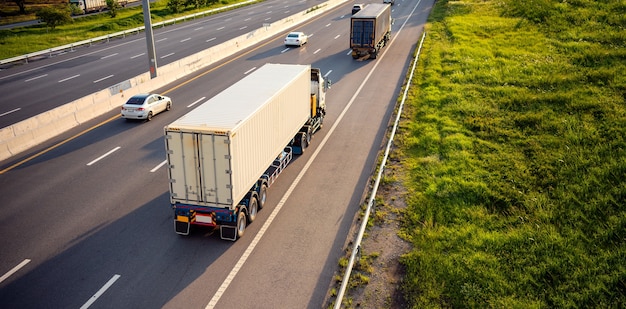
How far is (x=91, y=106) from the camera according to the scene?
25.0 meters

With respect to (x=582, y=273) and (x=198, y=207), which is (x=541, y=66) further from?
(x=198, y=207)

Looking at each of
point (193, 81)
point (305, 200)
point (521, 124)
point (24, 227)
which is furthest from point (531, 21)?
point (24, 227)

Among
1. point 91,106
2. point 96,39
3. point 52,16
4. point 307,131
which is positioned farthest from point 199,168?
point 52,16

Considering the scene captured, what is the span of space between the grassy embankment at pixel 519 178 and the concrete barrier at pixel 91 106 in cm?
1692

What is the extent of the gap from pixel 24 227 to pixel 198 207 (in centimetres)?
600

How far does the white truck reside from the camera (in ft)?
40.3

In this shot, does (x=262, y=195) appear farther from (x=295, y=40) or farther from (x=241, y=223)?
(x=295, y=40)

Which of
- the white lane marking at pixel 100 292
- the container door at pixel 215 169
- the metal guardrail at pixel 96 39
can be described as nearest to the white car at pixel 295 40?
the metal guardrail at pixel 96 39

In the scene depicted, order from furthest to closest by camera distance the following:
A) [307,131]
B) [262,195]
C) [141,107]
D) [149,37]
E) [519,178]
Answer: [149,37] < [141,107] < [307,131] < [519,178] < [262,195]

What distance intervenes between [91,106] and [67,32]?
110ft

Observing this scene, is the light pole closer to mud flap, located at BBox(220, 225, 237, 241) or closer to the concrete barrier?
the concrete barrier

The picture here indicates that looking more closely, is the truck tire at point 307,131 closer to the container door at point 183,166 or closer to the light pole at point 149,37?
the container door at point 183,166

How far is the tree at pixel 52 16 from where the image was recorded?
52031 millimetres

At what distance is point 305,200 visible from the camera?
15.9m
